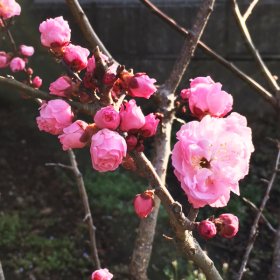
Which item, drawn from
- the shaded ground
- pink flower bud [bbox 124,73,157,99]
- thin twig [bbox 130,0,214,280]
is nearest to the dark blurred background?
the shaded ground

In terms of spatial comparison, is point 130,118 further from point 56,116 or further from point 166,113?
point 166,113

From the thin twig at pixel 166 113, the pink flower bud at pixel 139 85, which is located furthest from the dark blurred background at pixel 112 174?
the pink flower bud at pixel 139 85

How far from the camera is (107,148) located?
0.91 metres

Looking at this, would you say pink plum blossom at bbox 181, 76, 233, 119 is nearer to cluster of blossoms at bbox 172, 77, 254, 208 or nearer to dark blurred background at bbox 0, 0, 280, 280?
cluster of blossoms at bbox 172, 77, 254, 208

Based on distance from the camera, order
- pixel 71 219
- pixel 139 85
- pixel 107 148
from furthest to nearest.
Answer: pixel 71 219 < pixel 139 85 < pixel 107 148

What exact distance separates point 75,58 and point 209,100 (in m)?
0.28

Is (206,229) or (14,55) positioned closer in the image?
(206,229)

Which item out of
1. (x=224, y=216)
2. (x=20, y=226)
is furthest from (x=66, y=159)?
(x=224, y=216)

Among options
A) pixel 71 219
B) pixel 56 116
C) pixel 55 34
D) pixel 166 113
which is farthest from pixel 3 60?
pixel 71 219

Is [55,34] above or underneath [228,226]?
above

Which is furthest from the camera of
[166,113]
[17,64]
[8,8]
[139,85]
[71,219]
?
[71,219]

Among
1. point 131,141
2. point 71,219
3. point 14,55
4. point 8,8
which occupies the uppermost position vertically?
point 131,141

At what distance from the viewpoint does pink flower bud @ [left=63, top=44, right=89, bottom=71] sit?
1.11 metres

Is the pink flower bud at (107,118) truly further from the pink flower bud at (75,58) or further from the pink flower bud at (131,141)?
the pink flower bud at (75,58)
